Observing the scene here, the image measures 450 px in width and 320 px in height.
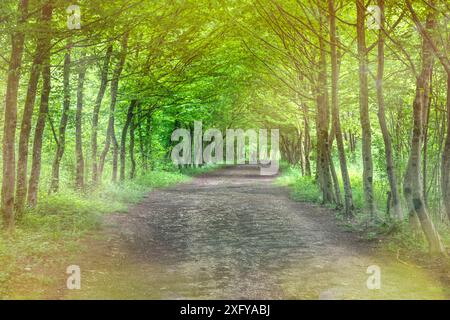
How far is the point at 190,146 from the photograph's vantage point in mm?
44594

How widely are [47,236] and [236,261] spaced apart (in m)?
4.28

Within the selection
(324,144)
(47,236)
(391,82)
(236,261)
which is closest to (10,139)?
(47,236)

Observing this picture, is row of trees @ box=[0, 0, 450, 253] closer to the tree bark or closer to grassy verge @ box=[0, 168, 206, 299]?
the tree bark

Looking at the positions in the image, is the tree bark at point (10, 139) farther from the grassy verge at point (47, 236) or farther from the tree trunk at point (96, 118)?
the tree trunk at point (96, 118)

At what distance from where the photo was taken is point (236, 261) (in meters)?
10.1

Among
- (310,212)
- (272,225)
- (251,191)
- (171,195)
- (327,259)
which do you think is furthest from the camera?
(251,191)

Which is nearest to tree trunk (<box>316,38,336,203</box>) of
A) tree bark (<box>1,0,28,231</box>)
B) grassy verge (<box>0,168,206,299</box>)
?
grassy verge (<box>0,168,206,299</box>)

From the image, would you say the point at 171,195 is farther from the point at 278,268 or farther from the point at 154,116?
the point at 278,268

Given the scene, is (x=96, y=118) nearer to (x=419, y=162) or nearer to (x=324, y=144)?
(x=324, y=144)

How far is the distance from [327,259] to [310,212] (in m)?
7.61

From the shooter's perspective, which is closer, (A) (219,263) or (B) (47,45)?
(A) (219,263)

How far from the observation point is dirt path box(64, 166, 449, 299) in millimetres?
7945

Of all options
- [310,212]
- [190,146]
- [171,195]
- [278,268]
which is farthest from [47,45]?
[190,146]

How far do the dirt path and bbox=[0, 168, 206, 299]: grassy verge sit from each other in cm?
51
